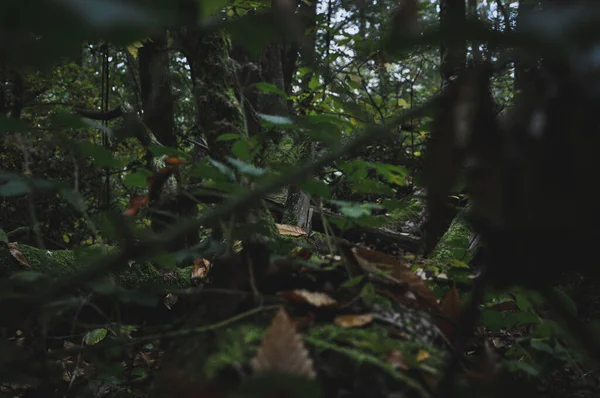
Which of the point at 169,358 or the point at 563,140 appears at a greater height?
the point at 563,140

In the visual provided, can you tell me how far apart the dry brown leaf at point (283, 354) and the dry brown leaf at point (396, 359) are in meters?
0.17

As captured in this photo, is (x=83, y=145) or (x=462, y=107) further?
(x=83, y=145)

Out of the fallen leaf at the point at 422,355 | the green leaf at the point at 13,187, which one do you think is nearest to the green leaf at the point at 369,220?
the fallen leaf at the point at 422,355

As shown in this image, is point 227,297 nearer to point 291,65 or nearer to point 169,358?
point 169,358

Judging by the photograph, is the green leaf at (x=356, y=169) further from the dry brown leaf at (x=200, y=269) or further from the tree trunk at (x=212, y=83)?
the tree trunk at (x=212, y=83)

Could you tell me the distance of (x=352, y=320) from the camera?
101 centimetres

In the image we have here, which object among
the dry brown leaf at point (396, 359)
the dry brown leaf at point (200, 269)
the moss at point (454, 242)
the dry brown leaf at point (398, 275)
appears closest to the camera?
the dry brown leaf at point (396, 359)

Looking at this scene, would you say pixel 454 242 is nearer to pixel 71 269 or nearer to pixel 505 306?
pixel 505 306

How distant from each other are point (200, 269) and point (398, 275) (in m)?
1.03

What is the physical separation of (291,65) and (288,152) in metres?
6.28

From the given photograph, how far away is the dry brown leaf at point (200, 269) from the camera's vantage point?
1.92 meters

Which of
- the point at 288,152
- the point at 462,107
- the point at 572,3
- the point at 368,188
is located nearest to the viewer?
the point at 572,3

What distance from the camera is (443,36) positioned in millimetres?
629

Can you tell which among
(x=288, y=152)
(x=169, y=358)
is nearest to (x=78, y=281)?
(x=169, y=358)
